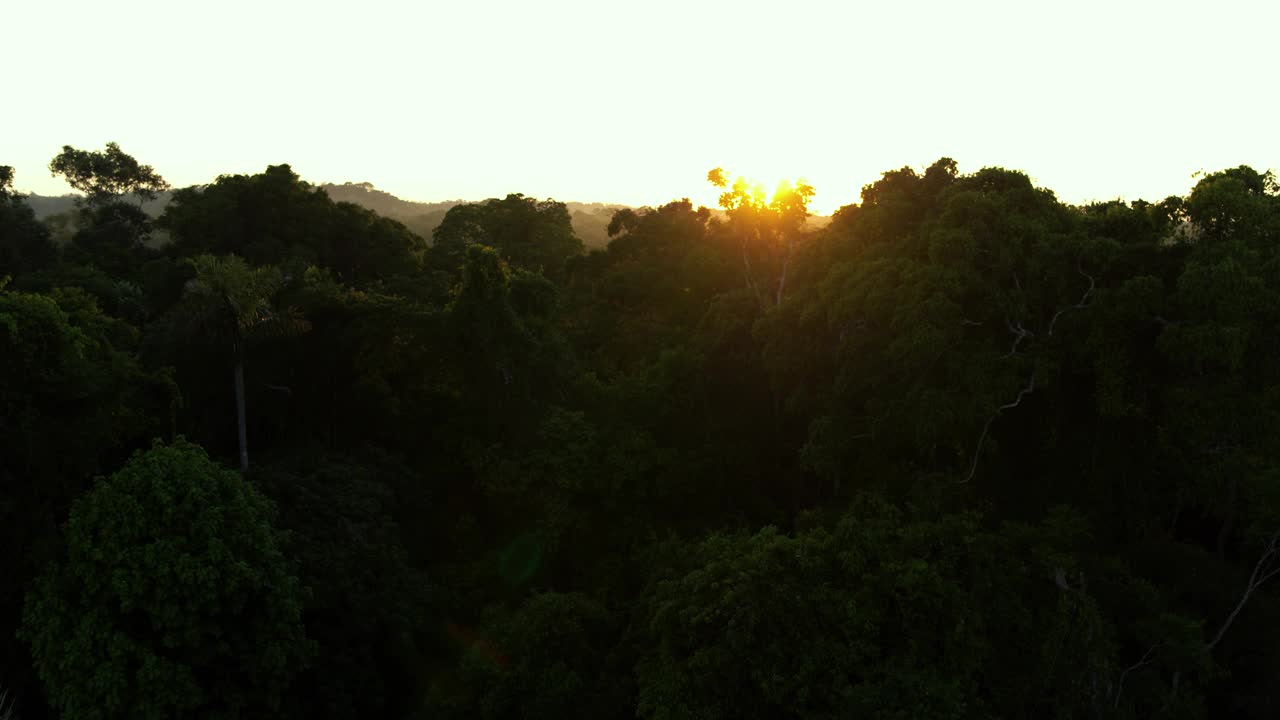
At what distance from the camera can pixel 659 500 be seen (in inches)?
716

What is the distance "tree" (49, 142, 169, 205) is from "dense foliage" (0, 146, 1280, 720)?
42.0m

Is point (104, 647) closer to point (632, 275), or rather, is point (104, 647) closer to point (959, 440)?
point (959, 440)

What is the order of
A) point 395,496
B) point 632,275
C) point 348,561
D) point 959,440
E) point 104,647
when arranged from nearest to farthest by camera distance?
point 104,647
point 959,440
point 348,561
point 395,496
point 632,275

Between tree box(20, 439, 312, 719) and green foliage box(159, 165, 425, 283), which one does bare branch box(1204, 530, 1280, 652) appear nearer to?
tree box(20, 439, 312, 719)

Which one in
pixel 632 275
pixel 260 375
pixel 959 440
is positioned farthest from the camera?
pixel 632 275

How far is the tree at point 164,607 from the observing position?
10.4m

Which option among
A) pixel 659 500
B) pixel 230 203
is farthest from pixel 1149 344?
pixel 230 203

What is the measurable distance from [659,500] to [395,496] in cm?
654

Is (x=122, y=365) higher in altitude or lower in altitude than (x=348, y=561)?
higher

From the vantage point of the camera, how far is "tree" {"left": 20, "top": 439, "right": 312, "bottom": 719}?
10367mm

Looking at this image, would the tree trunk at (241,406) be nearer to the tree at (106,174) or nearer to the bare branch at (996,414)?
the bare branch at (996,414)

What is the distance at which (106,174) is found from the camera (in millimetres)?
51625

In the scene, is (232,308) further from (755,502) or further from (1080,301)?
(1080,301)

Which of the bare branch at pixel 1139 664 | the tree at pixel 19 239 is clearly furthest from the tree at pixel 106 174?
the bare branch at pixel 1139 664
